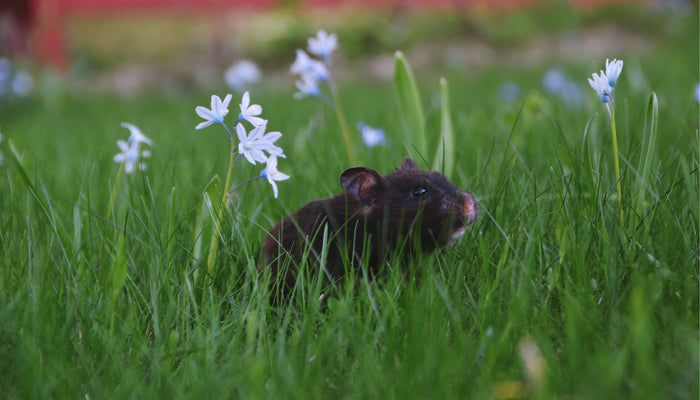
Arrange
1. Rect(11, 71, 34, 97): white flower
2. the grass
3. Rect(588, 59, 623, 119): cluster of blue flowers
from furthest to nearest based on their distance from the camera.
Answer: Rect(11, 71, 34, 97): white flower < Rect(588, 59, 623, 119): cluster of blue flowers < the grass

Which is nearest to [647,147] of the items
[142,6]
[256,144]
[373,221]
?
[373,221]

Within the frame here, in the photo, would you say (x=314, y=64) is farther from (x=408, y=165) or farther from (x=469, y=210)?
(x=469, y=210)

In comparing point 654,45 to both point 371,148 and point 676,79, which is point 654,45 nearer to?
point 676,79

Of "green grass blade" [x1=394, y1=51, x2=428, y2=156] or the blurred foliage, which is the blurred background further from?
"green grass blade" [x1=394, y1=51, x2=428, y2=156]

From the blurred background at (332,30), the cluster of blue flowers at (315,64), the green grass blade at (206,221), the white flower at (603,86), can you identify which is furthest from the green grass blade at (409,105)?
the blurred background at (332,30)

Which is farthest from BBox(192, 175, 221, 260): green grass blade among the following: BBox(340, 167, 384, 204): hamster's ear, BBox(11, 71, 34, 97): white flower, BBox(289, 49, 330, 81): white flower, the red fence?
the red fence

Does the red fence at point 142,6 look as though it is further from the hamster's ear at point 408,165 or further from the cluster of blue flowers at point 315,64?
the hamster's ear at point 408,165
